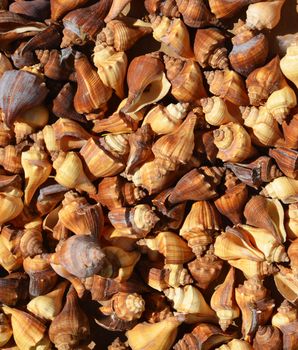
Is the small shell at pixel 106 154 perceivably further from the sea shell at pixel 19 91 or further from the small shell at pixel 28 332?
the small shell at pixel 28 332

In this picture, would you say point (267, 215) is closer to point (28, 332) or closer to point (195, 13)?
point (195, 13)

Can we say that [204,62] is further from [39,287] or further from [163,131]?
[39,287]

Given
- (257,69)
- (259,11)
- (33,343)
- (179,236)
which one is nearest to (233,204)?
(179,236)

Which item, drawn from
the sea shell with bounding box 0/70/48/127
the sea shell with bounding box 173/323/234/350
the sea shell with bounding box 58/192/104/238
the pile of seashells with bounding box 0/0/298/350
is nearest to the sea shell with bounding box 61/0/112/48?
the pile of seashells with bounding box 0/0/298/350

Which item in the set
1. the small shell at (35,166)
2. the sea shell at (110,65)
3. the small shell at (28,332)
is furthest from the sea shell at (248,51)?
the small shell at (28,332)

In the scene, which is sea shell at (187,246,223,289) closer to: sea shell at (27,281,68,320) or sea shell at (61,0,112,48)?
sea shell at (27,281,68,320)

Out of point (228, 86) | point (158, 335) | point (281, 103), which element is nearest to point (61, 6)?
point (228, 86)
